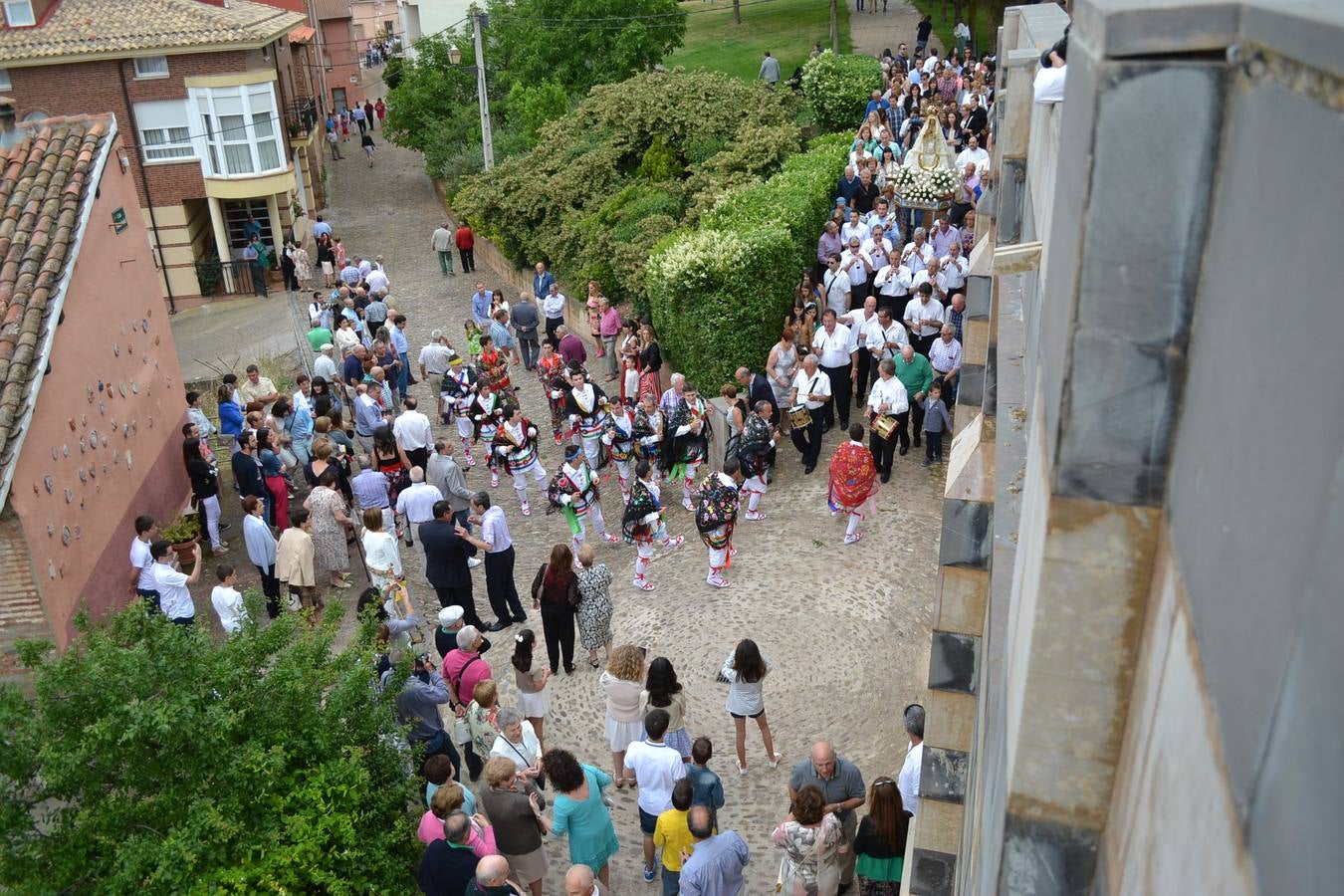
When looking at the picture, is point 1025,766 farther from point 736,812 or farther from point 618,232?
point 618,232

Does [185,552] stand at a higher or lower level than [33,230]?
lower

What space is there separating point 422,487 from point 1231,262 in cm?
1162

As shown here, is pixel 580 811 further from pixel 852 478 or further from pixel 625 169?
pixel 625 169

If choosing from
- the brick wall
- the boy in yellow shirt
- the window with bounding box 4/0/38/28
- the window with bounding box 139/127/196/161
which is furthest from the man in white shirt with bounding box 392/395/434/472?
the window with bounding box 4/0/38/28

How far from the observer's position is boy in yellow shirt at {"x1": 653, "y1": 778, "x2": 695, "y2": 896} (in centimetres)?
777

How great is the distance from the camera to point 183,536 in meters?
14.8

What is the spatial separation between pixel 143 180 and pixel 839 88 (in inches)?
675

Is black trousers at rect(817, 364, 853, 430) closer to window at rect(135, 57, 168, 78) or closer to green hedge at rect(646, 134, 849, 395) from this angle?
green hedge at rect(646, 134, 849, 395)

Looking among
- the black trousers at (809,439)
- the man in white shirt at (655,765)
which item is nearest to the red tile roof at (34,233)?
the man in white shirt at (655,765)

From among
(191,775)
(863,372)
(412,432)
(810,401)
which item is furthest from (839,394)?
(191,775)

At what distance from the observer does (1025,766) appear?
2943 mm

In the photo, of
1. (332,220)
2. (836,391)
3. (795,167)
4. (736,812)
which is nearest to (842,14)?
(332,220)

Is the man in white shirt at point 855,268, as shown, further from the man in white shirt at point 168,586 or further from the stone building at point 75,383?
the stone building at point 75,383

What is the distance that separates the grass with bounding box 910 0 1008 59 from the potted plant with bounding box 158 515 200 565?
2516 centimetres
